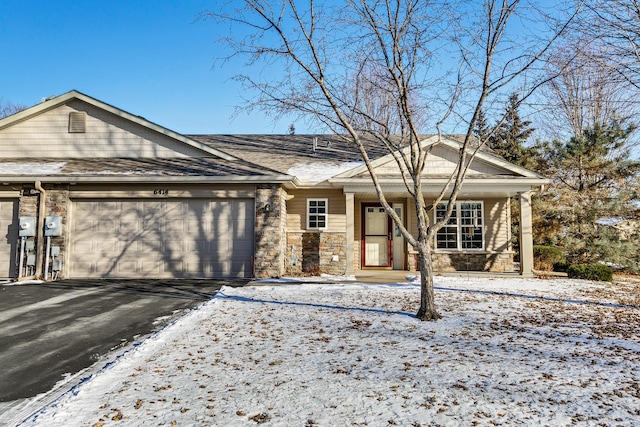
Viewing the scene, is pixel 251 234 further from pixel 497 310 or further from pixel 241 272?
pixel 497 310

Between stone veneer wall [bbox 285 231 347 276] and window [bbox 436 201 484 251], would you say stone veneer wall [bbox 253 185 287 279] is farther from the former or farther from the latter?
window [bbox 436 201 484 251]

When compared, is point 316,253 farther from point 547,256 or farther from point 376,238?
point 547,256

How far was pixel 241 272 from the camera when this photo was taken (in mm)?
11758

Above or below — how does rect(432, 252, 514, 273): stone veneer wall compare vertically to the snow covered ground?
above

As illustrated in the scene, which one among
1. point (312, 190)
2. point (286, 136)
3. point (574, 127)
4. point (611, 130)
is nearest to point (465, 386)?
point (312, 190)

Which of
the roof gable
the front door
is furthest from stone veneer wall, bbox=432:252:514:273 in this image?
the roof gable

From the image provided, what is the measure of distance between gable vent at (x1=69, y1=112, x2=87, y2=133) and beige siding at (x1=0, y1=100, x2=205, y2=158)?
0.10 meters

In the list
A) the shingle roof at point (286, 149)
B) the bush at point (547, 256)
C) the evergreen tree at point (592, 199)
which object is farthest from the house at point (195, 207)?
the evergreen tree at point (592, 199)

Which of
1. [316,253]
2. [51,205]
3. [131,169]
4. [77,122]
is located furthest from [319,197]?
[77,122]

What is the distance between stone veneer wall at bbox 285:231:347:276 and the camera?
1291 cm

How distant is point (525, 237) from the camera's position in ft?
40.3

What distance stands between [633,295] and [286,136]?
13.6 meters

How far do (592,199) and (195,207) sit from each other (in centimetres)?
1500

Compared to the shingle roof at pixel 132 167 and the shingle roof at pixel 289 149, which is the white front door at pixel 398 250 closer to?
the shingle roof at pixel 289 149
